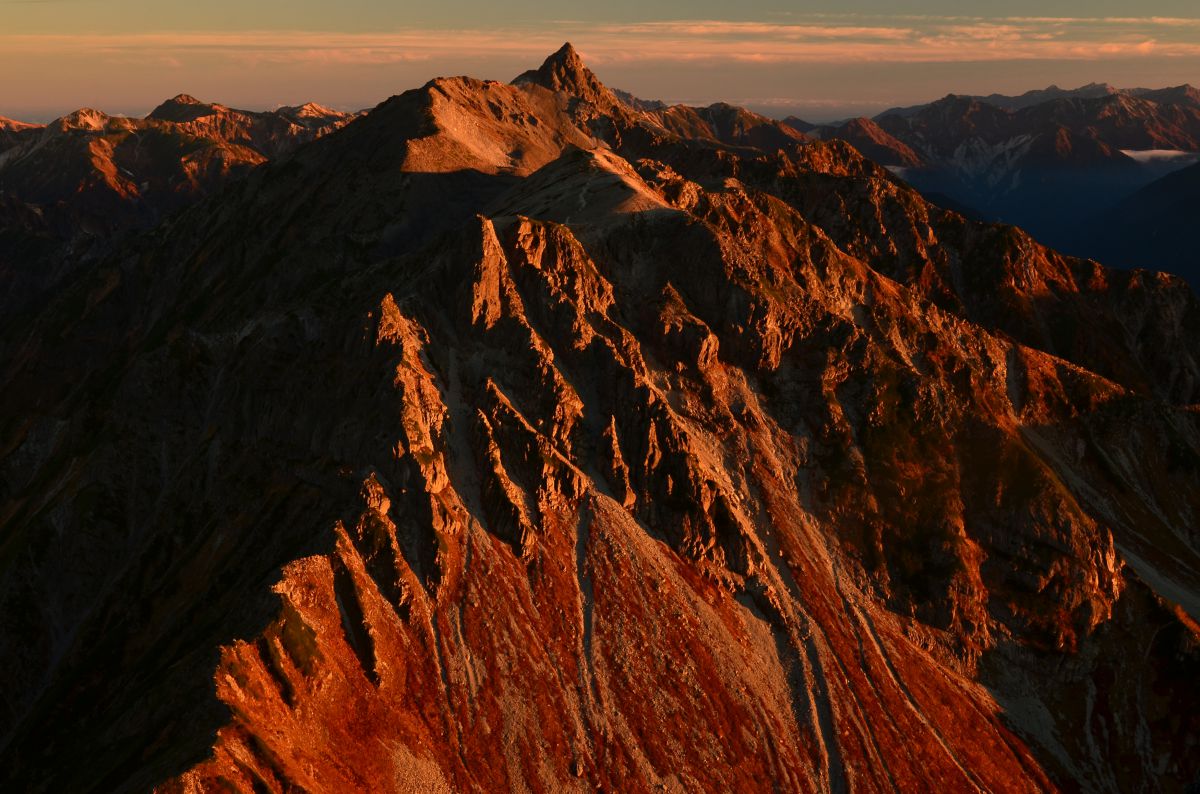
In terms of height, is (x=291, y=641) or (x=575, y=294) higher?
(x=575, y=294)

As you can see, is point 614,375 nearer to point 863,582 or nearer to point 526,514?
point 526,514

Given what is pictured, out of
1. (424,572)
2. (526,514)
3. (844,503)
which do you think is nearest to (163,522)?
(424,572)

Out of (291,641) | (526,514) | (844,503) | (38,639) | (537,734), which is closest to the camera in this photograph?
(291,641)

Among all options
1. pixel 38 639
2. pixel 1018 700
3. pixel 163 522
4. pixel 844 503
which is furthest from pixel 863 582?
pixel 38 639

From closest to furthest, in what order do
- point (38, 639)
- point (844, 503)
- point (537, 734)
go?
point (537, 734)
point (38, 639)
point (844, 503)

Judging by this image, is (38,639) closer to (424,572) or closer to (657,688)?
(424,572)

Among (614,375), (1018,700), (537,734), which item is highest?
(614,375)

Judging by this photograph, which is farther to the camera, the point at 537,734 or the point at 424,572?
the point at 424,572
